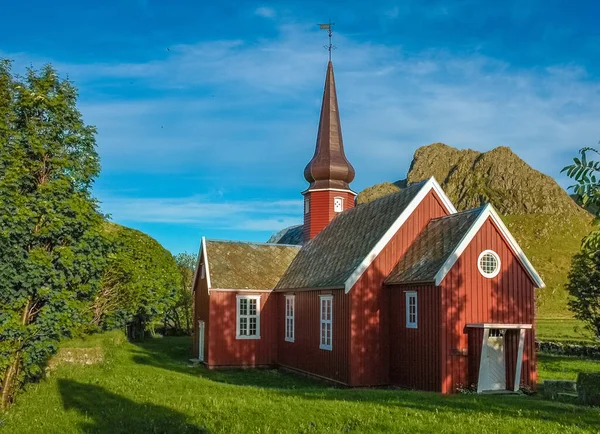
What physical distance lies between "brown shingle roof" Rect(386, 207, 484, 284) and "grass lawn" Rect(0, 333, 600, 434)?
4.21 meters

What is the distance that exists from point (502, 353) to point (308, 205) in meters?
16.3

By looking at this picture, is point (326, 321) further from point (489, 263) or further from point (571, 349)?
point (571, 349)

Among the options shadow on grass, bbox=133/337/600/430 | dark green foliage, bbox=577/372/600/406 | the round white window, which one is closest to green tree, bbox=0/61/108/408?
shadow on grass, bbox=133/337/600/430

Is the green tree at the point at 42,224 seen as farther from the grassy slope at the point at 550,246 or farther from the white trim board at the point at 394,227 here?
the grassy slope at the point at 550,246

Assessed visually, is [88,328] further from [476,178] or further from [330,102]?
[476,178]

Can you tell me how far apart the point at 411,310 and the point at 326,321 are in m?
3.80

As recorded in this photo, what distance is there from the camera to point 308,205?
3278 cm

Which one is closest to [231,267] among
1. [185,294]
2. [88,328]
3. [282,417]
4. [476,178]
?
[88,328]

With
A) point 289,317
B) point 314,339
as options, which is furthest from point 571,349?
point 314,339

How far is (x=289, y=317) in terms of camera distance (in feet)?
85.4

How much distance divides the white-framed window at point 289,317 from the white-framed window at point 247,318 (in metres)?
1.71

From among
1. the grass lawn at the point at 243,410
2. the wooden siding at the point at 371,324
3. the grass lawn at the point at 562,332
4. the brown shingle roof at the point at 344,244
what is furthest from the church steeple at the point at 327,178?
the grass lawn at the point at 562,332

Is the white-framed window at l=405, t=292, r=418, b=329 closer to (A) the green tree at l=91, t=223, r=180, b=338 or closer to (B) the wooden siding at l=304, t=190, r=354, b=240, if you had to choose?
(B) the wooden siding at l=304, t=190, r=354, b=240

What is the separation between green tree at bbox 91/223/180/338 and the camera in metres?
28.8
